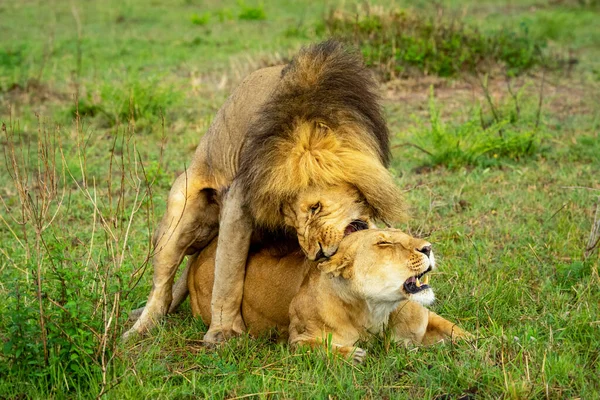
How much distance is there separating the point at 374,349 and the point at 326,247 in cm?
57

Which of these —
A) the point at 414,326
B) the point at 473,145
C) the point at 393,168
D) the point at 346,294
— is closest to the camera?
the point at 346,294

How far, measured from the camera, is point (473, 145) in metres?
7.18

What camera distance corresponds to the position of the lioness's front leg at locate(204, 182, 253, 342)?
4.42m

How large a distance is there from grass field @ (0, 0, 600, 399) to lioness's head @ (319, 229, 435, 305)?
0.31 meters

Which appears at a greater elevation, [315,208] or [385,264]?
[315,208]

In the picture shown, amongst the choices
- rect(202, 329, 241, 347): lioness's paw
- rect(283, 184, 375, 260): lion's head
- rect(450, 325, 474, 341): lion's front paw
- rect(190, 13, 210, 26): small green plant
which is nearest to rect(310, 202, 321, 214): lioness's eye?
rect(283, 184, 375, 260): lion's head

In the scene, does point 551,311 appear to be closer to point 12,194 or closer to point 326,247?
point 326,247

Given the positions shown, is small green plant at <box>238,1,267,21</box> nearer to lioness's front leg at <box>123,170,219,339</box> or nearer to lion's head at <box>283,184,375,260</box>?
lioness's front leg at <box>123,170,219,339</box>

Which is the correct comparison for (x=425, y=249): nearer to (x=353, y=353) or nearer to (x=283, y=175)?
(x=353, y=353)

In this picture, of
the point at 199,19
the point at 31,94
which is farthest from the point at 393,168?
the point at 199,19

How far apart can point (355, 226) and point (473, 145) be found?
3.54 metres

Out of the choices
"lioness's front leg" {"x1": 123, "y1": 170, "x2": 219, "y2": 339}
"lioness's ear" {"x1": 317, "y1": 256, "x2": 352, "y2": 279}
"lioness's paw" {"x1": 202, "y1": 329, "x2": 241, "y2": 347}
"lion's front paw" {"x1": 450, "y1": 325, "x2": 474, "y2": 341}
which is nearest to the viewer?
"lioness's ear" {"x1": 317, "y1": 256, "x2": 352, "y2": 279}

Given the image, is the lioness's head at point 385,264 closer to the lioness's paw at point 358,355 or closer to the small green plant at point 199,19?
the lioness's paw at point 358,355

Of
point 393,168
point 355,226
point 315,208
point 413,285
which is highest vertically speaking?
point 315,208
